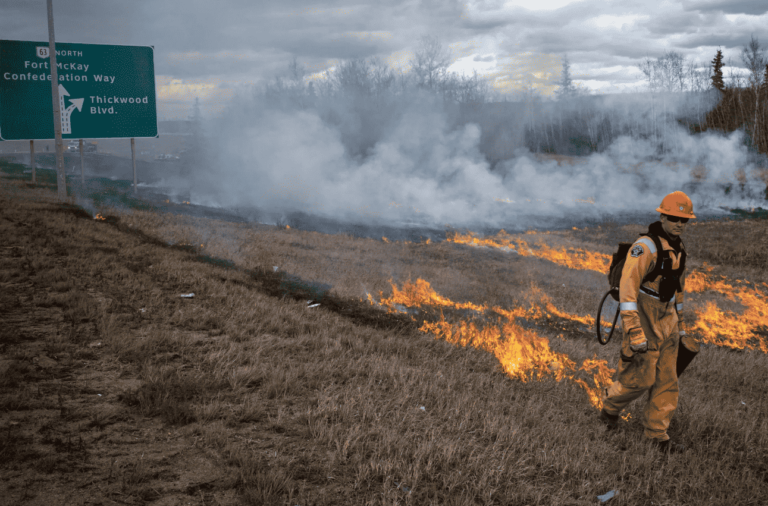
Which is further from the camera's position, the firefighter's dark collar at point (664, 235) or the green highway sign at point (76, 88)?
the green highway sign at point (76, 88)

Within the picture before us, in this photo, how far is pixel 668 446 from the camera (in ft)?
13.2

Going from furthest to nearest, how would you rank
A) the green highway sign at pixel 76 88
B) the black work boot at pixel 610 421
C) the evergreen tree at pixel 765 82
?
the evergreen tree at pixel 765 82 < the green highway sign at pixel 76 88 < the black work boot at pixel 610 421

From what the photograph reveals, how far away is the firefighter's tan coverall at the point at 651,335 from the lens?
12.4 feet

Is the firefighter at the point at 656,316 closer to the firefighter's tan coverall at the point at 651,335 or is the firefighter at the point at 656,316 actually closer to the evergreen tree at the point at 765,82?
the firefighter's tan coverall at the point at 651,335

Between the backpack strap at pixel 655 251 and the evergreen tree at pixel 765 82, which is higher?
the evergreen tree at pixel 765 82

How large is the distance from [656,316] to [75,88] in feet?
59.3

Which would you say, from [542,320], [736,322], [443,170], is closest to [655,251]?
[542,320]

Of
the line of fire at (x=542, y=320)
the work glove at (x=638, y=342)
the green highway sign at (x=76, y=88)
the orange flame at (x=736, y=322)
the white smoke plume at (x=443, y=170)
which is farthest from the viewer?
the white smoke plume at (x=443, y=170)

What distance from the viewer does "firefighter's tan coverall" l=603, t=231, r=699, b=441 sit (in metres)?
3.79

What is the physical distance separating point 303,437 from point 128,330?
2.91 m

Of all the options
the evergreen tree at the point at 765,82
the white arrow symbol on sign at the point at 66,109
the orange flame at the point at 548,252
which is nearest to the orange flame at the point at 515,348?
the orange flame at the point at 548,252

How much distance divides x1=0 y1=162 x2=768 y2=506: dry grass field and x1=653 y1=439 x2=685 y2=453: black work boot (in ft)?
0.50

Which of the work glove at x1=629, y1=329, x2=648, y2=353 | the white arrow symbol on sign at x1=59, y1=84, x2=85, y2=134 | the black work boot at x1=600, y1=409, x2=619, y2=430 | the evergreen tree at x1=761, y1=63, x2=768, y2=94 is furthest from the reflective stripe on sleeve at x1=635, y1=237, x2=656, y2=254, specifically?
the evergreen tree at x1=761, y1=63, x2=768, y2=94

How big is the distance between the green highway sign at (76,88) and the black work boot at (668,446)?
1779cm
